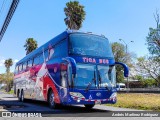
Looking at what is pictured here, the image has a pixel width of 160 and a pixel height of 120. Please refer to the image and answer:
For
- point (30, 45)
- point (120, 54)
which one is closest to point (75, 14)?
point (30, 45)

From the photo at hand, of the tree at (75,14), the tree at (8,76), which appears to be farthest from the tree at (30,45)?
the tree at (8,76)

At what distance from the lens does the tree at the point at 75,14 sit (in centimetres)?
4775

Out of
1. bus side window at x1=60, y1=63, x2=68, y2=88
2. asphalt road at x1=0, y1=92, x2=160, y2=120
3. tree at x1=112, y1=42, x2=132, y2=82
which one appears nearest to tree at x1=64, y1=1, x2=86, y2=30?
asphalt road at x1=0, y1=92, x2=160, y2=120

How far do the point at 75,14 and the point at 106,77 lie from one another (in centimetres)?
3337

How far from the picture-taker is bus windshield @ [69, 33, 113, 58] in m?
15.3

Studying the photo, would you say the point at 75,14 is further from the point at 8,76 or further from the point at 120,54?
the point at 8,76

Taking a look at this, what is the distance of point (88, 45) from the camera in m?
15.7

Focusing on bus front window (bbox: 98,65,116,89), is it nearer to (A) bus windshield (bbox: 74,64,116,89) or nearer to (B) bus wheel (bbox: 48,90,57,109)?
(A) bus windshield (bbox: 74,64,116,89)

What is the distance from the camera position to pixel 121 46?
90.4m

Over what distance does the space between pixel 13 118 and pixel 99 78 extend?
477 centimetres

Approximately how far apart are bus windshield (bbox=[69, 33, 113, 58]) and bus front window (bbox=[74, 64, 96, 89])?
2.41ft

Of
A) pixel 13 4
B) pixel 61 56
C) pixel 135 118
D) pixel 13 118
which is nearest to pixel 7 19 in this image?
pixel 13 4

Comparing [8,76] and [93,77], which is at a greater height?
[8,76]

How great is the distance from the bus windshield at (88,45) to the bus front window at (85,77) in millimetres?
735
